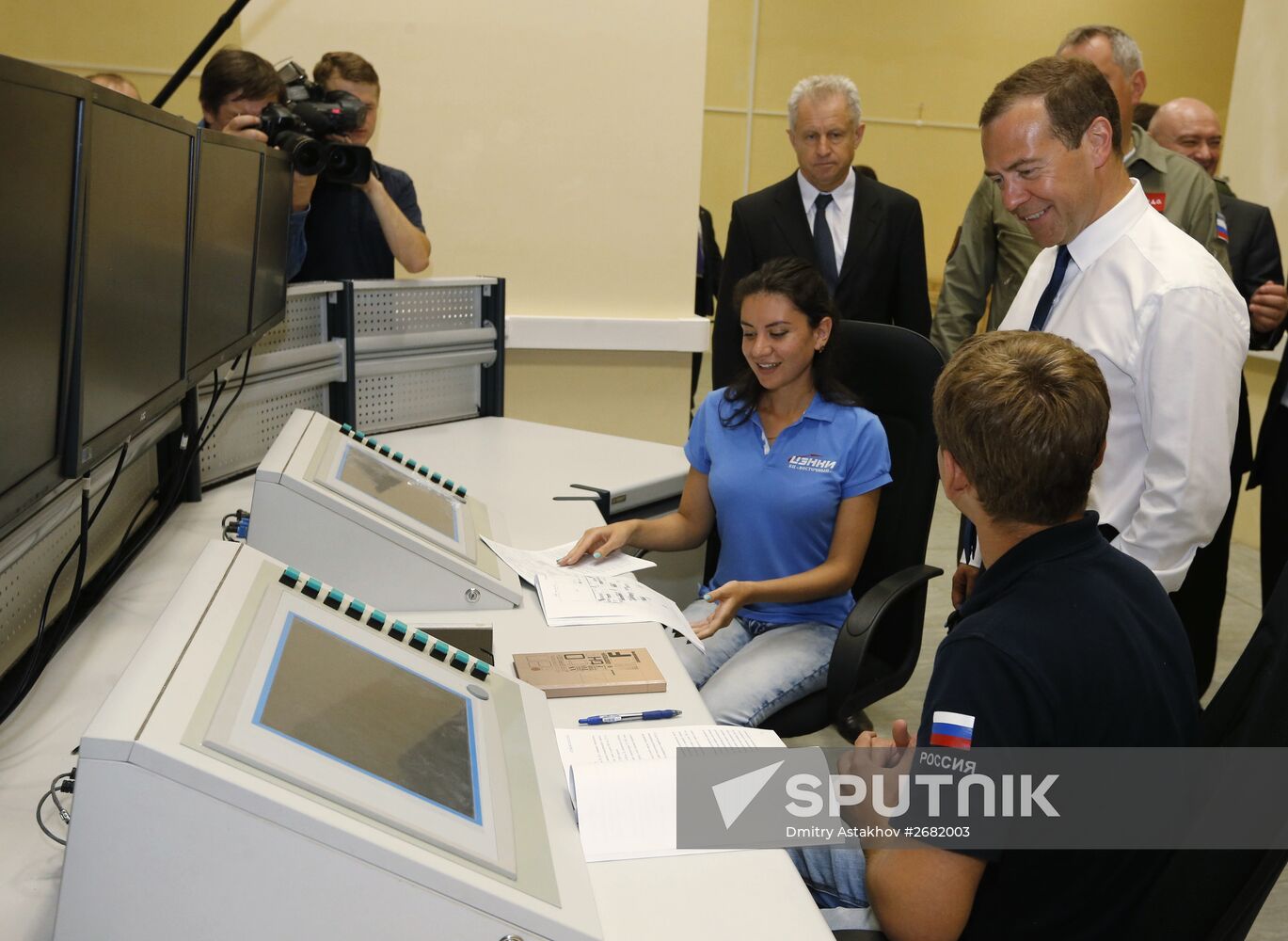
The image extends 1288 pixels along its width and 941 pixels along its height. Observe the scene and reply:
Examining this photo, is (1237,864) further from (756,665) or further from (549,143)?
(549,143)

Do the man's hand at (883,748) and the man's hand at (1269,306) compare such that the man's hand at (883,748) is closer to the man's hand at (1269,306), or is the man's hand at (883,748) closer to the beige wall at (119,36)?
the man's hand at (1269,306)

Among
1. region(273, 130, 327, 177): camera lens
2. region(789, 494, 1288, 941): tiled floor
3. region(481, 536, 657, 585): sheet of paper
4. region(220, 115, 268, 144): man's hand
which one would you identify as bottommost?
region(789, 494, 1288, 941): tiled floor

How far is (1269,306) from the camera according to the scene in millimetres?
2688

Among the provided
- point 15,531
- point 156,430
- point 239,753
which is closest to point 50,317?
point 15,531

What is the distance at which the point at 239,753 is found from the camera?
675 millimetres

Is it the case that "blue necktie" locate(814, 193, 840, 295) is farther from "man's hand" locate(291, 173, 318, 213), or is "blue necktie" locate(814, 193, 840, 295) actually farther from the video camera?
"man's hand" locate(291, 173, 318, 213)

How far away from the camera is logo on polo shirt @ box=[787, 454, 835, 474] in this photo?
1931mm

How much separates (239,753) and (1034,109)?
138cm

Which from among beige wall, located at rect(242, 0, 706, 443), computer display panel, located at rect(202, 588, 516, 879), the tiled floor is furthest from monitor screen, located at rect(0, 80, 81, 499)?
beige wall, located at rect(242, 0, 706, 443)

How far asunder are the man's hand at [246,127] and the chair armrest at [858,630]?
1.48m

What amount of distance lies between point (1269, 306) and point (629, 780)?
2425 millimetres

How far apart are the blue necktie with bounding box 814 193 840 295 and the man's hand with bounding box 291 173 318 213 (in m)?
1.32

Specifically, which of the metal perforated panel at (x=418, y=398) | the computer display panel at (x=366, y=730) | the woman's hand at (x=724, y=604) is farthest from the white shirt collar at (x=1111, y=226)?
the metal perforated panel at (x=418, y=398)

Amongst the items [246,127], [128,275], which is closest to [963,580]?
[128,275]
